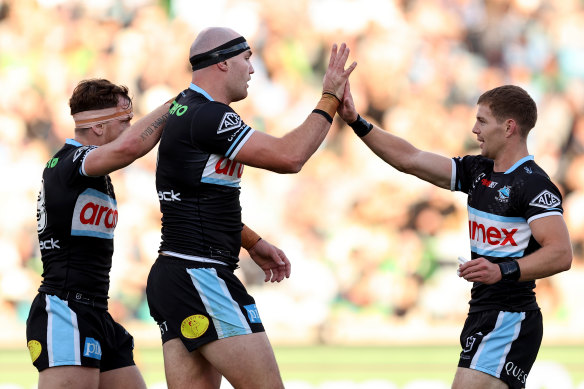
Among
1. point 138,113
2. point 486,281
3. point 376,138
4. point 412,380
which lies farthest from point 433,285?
point 486,281

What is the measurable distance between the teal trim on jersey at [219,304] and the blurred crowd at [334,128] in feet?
20.9

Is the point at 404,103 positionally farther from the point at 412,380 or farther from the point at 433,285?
the point at 412,380

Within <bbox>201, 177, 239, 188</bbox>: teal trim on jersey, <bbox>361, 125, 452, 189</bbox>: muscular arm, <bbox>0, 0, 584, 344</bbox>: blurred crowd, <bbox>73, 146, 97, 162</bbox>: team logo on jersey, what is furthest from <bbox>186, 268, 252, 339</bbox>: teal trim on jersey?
<bbox>0, 0, 584, 344</bbox>: blurred crowd

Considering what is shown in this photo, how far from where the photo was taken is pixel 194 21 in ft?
36.8

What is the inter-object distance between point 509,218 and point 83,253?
88.9 inches

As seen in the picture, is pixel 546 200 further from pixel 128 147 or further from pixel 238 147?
pixel 128 147

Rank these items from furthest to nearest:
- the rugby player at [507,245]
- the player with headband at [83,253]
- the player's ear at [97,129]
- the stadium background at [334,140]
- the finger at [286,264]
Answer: the stadium background at [334,140]
the finger at [286,264]
the player's ear at [97,129]
the player with headband at [83,253]
the rugby player at [507,245]

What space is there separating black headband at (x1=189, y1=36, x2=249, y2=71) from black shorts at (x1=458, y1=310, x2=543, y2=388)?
188 cm

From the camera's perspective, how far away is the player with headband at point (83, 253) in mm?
4395

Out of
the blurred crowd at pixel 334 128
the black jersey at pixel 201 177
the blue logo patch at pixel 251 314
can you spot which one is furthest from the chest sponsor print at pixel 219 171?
the blurred crowd at pixel 334 128

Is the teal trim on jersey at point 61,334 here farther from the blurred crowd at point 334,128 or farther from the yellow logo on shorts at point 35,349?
the blurred crowd at point 334,128

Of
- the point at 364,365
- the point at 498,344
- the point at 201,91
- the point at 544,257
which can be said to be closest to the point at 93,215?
the point at 201,91

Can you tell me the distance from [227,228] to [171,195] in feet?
1.03

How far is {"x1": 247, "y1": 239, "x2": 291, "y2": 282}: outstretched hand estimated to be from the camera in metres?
4.82
